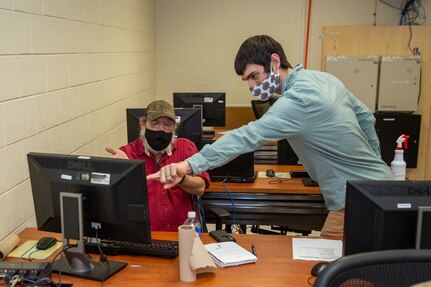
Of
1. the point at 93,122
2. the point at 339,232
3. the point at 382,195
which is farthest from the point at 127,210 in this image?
the point at 93,122

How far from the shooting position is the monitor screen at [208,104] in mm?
4625

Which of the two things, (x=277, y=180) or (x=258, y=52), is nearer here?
(x=258, y=52)

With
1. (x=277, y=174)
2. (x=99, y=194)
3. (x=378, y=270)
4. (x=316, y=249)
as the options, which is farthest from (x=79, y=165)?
(x=277, y=174)

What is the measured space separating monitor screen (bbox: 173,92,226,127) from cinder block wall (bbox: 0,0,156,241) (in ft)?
2.00

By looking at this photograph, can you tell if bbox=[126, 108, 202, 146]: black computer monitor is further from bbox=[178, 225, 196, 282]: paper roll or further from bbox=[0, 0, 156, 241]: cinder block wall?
bbox=[178, 225, 196, 282]: paper roll

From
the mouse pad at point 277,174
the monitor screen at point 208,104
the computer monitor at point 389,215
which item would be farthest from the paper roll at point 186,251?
the monitor screen at point 208,104

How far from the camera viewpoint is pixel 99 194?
65.7 inches

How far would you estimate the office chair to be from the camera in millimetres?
876

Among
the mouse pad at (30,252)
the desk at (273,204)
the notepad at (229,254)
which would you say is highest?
the notepad at (229,254)

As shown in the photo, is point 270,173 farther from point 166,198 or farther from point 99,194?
point 99,194

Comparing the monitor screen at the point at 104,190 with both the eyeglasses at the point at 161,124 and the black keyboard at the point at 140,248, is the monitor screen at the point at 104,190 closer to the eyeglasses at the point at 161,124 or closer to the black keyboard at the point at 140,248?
the black keyboard at the point at 140,248

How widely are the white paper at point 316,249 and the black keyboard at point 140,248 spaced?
20.4 inches

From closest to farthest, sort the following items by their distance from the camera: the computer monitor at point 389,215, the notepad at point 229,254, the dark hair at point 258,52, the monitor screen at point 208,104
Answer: the computer monitor at point 389,215 < the notepad at point 229,254 < the dark hair at point 258,52 < the monitor screen at point 208,104

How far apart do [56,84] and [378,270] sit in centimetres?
218
